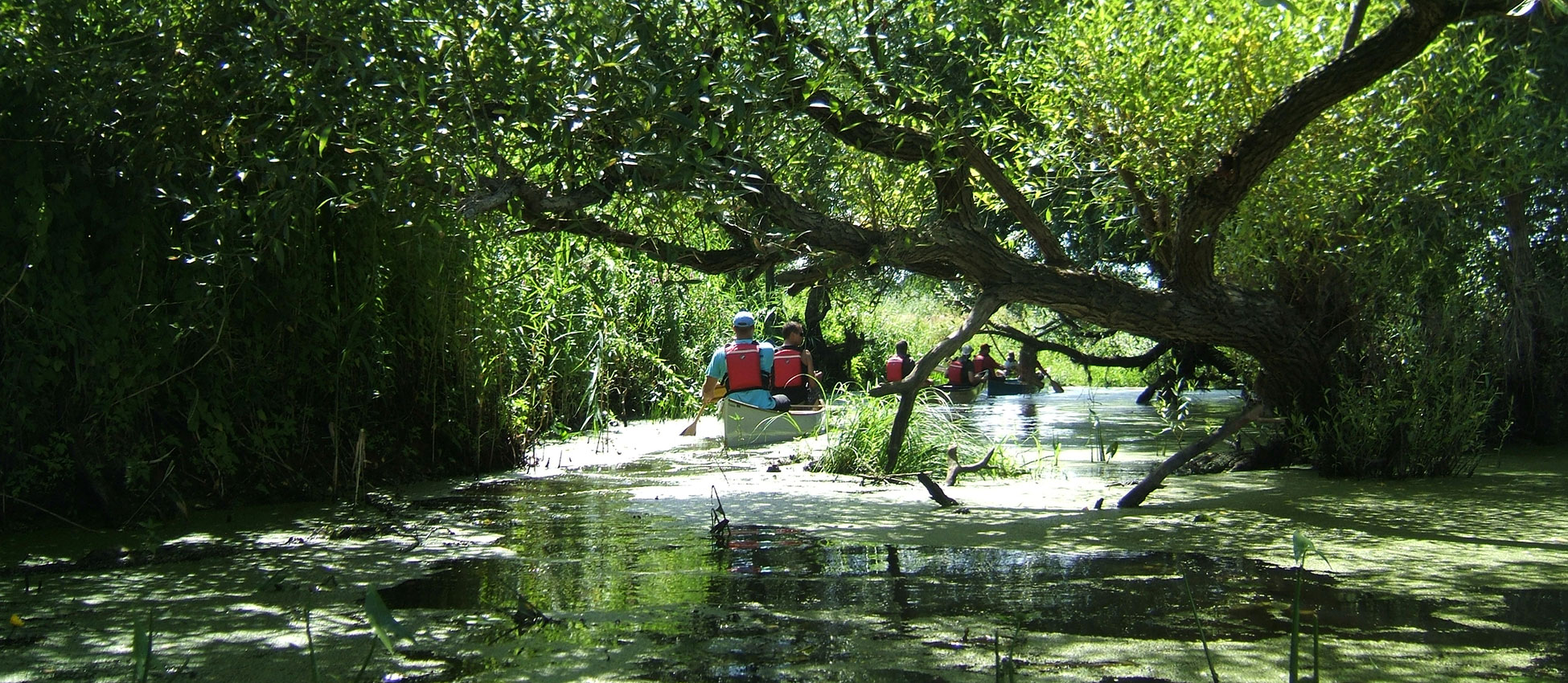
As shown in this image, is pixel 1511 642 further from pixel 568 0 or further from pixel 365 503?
pixel 365 503

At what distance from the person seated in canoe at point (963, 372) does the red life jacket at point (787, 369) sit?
6.99 meters

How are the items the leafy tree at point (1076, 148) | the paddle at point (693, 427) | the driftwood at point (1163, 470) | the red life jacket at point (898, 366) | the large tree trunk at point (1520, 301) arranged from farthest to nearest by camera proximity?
the red life jacket at point (898, 366), the paddle at point (693, 427), the large tree trunk at point (1520, 301), the driftwood at point (1163, 470), the leafy tree at point (1076, 148)

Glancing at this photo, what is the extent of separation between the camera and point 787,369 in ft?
34.5

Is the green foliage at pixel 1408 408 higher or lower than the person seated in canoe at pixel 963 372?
lower

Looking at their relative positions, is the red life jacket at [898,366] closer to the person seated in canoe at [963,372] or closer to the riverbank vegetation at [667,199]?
the person seated in canoe at [963,372]

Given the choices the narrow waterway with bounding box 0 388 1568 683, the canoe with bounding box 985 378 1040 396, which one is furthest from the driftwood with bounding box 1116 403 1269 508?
the canoe with bounding box 985 378 1040 396

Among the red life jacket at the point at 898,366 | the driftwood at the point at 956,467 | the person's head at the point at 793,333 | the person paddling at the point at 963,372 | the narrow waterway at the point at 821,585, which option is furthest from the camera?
the person paddling at the point at 963,372

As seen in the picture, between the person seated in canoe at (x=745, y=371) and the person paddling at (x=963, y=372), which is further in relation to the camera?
the person paddling at (x=963, y=372)

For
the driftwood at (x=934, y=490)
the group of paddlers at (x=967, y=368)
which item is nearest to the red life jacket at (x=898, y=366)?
the group of paddlers at (x=967, y=368)

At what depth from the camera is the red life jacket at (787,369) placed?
10422 millimetres

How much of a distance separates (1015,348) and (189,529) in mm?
21746

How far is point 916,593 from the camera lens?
4.09m

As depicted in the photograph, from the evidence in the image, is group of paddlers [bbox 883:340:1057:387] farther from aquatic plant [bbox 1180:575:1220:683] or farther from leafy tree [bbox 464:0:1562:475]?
aquatic plant [bbox 1180:575:1220:683]

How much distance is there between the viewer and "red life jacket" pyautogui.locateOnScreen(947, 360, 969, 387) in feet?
57.9
